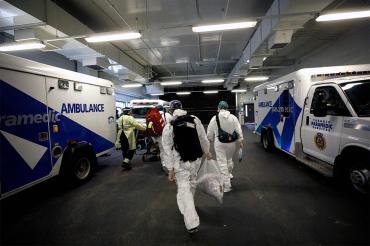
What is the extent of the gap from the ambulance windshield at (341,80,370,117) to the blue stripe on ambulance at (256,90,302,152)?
51.7 inches

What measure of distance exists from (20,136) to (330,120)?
18.1 ft

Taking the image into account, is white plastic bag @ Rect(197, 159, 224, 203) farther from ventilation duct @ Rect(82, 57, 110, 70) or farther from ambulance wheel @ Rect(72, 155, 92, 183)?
ventilation duct @ Rect(82, 57, 110, 70)

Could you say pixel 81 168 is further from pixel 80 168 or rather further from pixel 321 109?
pixel 321 109

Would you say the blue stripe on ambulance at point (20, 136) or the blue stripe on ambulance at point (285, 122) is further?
the blue stripe on ambulance at point (285, 122)

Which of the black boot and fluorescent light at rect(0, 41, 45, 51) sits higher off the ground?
fluorescent light at rect(0, 41, 45, 51)

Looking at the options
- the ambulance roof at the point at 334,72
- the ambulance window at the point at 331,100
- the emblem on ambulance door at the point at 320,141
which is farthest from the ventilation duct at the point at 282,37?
the emblem on ambulance door at the point at 320,141

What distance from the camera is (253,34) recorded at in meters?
Answer: 8.02

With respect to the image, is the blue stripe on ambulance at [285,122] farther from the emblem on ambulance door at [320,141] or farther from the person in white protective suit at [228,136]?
the person in white protective suit at [228,136]

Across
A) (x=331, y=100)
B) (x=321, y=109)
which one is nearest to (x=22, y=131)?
(x=321, y=109)

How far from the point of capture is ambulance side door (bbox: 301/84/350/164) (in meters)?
3.73

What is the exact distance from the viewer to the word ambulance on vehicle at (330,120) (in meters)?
3.37

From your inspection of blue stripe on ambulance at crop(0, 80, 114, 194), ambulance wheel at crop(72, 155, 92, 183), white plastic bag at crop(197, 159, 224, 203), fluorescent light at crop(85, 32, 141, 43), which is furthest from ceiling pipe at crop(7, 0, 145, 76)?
white plastic bag at crop(197, 159, 224, 203)

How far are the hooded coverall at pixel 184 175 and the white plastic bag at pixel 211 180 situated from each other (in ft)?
0.48

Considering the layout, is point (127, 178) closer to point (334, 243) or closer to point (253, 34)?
point (334, 243)
